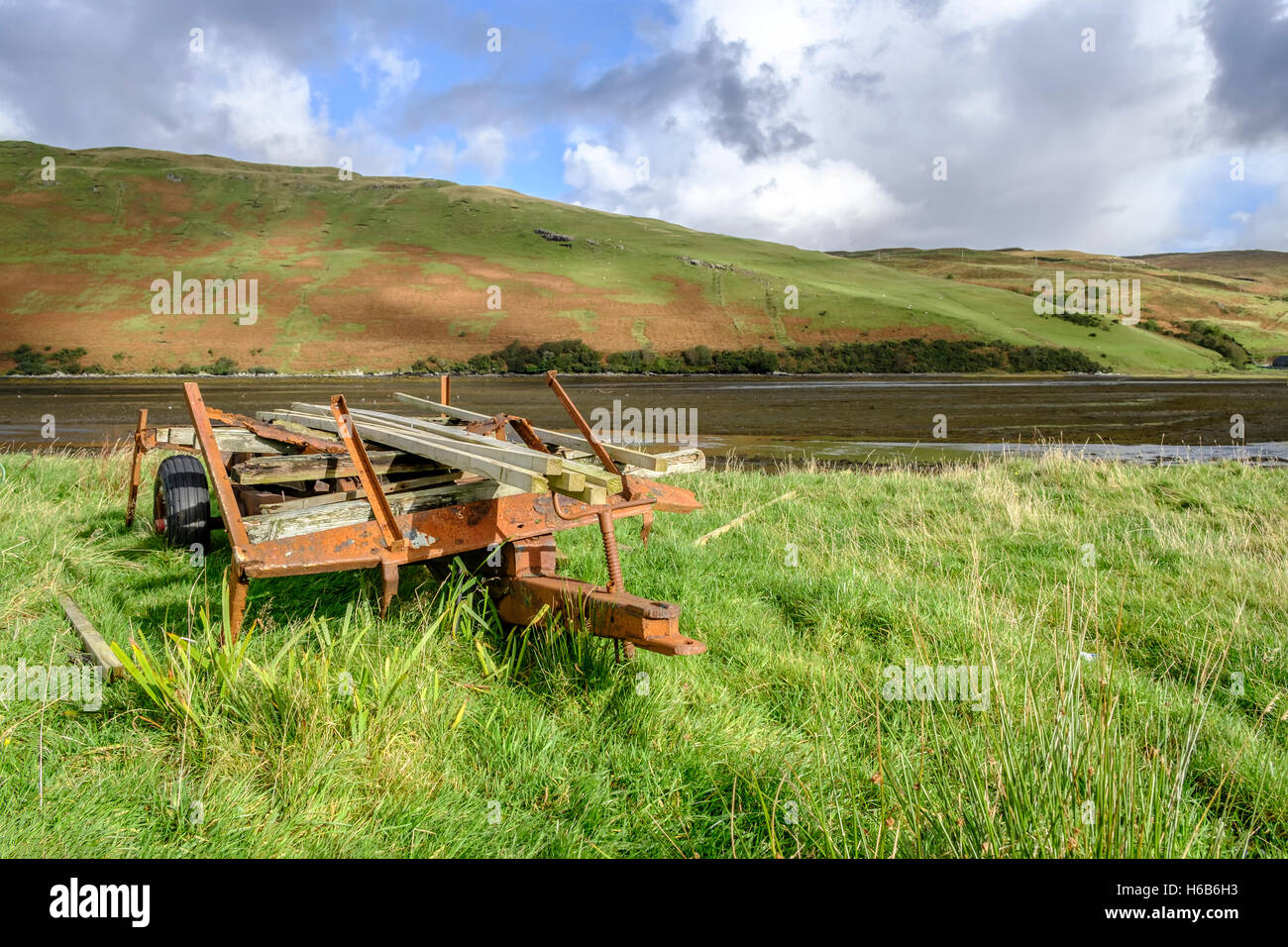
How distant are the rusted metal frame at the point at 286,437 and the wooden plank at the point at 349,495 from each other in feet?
2.70

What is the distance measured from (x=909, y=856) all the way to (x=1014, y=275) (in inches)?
4542

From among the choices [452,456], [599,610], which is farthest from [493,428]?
[599,610]

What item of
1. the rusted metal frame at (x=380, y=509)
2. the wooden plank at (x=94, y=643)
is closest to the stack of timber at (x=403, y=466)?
the rusted metal frame at (x=380, y=509)

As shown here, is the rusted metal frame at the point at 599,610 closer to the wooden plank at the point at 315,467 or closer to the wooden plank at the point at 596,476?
the wooden plank at the point at 596,476

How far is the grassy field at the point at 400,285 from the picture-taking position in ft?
156

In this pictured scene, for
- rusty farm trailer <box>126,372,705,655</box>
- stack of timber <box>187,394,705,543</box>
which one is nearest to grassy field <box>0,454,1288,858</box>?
rusty farm trailer <box>126,372,705,655</box>

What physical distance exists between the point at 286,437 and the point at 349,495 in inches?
55.9

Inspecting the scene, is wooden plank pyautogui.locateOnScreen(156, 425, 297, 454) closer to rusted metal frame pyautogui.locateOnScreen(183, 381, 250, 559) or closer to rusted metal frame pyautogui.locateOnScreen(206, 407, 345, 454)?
rusted metal frame pyautogui.locateOnScreen(206, 407, 345, 454)

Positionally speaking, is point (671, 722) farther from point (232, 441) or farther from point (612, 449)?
point (232, 441)

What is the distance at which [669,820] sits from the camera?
124 inches

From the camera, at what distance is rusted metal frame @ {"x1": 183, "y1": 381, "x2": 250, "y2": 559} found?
155 inches

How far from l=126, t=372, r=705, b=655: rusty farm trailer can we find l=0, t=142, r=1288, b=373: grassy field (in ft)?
141
